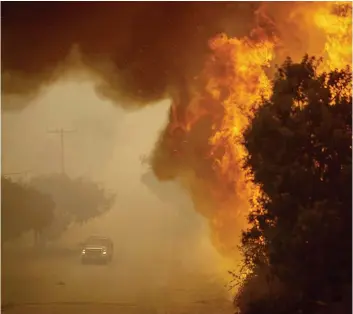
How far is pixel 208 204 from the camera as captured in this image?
7379 millimetres

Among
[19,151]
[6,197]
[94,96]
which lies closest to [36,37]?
[94,96]

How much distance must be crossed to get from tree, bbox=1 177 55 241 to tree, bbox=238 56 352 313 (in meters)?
3.05

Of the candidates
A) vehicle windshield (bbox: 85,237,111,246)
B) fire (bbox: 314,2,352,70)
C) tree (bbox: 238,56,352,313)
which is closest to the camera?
tree (bbox: 238,56,352,313)

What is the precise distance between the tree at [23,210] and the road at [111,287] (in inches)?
16.2

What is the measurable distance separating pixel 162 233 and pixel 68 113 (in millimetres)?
2162

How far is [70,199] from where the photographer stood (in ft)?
23.8

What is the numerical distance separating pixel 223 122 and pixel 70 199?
244 centimetres

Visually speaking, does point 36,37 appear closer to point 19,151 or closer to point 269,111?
point 19,151

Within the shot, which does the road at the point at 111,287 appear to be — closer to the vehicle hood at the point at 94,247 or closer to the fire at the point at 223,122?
the vehicle hood at the point at 94,247

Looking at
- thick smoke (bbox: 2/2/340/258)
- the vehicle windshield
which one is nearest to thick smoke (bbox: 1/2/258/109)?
thick smoke (bbox: 2/2/340/258)

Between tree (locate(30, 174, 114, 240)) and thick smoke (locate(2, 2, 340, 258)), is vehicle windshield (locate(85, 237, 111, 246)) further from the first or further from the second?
thick smoke (locate(2, 2, 340, 258))

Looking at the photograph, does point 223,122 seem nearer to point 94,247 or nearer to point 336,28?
point 336,28

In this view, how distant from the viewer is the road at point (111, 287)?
23.6 feet

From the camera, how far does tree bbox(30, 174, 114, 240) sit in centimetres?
720
